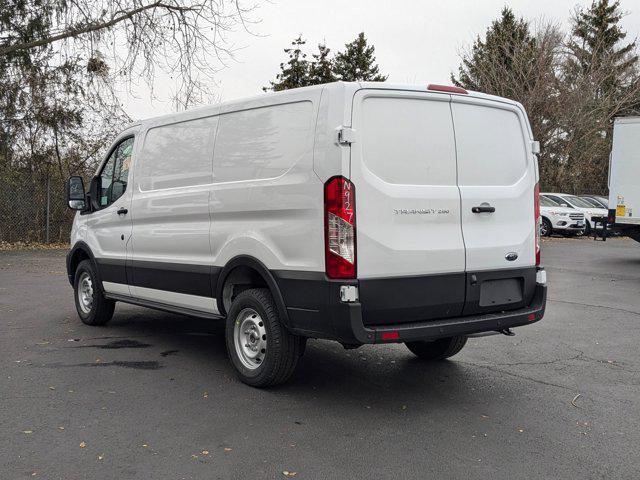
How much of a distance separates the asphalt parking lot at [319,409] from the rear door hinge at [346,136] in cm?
184

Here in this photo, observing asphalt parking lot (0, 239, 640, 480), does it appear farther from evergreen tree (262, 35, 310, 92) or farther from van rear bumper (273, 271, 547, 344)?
evergreen tree (262, 35, 310, 92)

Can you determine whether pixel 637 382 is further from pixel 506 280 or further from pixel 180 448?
pixel 180 448

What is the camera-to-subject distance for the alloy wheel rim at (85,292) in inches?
301

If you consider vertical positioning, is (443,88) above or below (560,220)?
above

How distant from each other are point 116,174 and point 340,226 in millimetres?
3716

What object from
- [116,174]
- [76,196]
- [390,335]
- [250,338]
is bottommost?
[250,338]

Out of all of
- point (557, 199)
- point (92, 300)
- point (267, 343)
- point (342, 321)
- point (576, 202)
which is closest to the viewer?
point (342, 321)

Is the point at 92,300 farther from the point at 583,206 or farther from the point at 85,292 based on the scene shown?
the point at 583,206

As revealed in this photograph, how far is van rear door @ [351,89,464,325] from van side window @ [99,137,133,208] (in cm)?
333

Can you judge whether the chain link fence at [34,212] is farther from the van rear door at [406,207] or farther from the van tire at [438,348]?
the van rear door at [406,207]

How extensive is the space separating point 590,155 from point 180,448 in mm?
32050

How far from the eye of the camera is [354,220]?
14.2ft

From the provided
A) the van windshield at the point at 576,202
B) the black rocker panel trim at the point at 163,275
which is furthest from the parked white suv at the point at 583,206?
the black rocker panel trim at the point at 163,275

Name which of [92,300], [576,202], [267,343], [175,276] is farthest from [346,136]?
[576,202]
